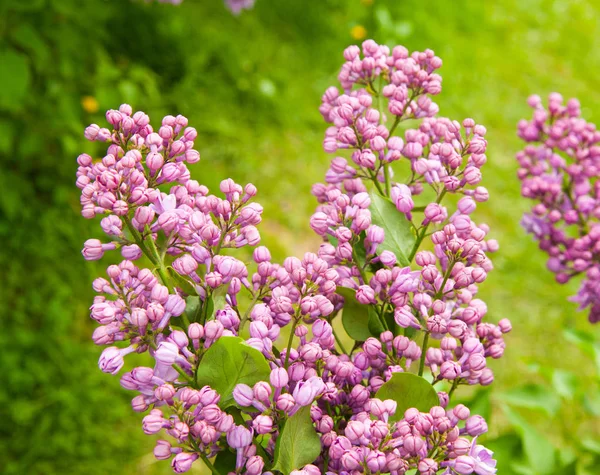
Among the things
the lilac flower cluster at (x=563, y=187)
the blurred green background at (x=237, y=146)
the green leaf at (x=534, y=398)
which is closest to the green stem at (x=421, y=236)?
the lilac flower cluster at (x=563, y=187)

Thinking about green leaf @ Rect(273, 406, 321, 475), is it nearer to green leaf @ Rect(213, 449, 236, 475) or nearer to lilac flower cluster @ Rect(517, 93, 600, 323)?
green leaf @ Rect(213, 449, 236, 475)

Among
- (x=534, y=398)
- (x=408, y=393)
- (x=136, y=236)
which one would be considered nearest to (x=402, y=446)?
(x=408, y=393)

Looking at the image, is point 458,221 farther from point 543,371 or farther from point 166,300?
point 543,371

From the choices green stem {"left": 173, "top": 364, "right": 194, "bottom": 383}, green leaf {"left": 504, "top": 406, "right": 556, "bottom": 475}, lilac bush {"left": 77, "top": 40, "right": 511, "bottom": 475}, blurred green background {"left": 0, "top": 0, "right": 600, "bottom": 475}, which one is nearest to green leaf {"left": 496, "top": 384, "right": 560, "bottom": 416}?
blurred green background {"left": 0, "top": 0, "right": 600, "bottom": 475}

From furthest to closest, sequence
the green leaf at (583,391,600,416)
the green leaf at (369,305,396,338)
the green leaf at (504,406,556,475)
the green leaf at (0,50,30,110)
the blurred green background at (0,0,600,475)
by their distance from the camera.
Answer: the blurred green background at (0,0,600,475) < the green leaf at (0,50,30,110) < the green leaf at (583,391,600,416) < the green leaf at (504,406,556,475) < the green leaf at (369,305,396,338)

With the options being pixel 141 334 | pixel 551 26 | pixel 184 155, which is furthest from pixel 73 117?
pixel 551 26

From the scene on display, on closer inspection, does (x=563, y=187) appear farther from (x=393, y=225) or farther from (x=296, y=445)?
(x=296, y=445)
